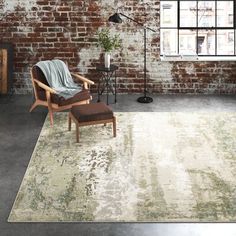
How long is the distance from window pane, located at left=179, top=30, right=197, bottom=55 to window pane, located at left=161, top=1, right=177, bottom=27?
0.74 feet

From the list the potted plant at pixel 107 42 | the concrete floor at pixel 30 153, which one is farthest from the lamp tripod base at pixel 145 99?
the potted plant at pixel 107 42

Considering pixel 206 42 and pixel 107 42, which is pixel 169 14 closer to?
pixel 206 42

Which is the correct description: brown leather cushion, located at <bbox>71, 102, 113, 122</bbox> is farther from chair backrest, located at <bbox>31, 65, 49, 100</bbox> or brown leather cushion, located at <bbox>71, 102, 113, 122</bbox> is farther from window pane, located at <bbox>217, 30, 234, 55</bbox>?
window pane, located at <bbox>217, 30, 234, 55</bbox>

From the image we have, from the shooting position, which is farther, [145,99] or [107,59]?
[145,99]

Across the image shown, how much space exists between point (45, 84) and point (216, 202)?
3.87 meters

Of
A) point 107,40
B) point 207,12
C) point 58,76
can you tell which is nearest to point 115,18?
point 107,40

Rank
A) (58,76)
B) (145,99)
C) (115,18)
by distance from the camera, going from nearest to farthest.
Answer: (58,76) < (115,18) < (145,99)

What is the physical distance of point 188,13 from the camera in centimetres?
997

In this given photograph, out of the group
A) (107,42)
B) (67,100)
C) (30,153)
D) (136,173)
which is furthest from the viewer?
(107,42)

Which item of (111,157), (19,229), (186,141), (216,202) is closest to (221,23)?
(186,141)

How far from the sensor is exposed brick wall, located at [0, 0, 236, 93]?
962 centimetres

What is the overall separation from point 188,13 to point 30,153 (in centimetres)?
420

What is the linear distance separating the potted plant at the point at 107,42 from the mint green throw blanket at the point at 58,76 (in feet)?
2.36

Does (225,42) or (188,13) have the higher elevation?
(188,13)
